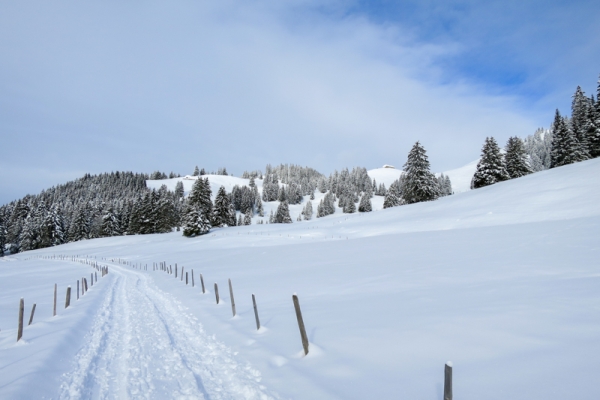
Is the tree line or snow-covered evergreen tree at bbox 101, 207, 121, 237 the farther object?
snow-covered evergreen tree at bbox 101, 207, 121, 237

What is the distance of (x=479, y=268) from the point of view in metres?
12.5

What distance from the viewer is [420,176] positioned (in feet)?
169

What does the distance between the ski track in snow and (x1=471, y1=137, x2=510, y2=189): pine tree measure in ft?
181

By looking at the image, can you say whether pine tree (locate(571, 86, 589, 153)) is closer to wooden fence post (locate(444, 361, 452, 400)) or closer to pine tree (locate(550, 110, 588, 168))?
pine tree (locate(550, 110, 588, 168))

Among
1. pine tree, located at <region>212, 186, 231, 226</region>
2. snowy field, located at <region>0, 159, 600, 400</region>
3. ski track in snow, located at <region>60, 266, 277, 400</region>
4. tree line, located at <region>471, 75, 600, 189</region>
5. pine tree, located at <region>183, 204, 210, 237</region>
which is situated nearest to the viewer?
snowy field, located at <region>0, 159, 600, 400</region>

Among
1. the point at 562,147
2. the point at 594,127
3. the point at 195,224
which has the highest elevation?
the point at 594,127

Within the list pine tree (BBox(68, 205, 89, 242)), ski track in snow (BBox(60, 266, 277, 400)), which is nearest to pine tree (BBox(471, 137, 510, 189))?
ski track in snow (BBox(60, 266, 277, 400))

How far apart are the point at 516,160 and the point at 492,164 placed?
6.64 meters

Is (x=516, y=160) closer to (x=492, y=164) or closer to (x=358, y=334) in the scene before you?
(x=492, y=164)

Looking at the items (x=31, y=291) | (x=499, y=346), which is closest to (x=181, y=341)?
(x=499, y=346)

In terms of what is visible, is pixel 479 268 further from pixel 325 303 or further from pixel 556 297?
pixel 325 303

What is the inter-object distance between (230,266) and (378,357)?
22.0 m

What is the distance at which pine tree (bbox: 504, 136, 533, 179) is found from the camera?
5291cm

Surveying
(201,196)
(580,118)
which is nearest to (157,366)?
(201,196)
